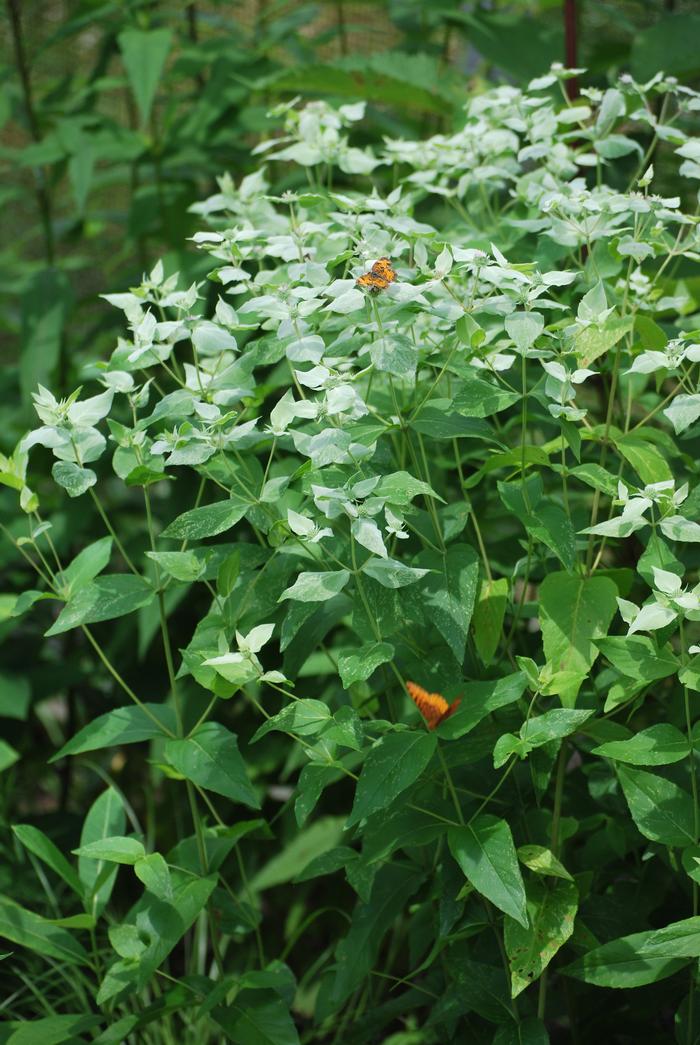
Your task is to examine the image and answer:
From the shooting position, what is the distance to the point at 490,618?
0.90m

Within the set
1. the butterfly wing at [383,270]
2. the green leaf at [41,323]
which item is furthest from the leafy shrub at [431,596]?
the green leaf at [41,323]

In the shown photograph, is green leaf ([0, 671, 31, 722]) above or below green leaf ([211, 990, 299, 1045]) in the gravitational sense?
below

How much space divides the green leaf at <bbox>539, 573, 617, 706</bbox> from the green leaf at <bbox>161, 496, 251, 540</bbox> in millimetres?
239

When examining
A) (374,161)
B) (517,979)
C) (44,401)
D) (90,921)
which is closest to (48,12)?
(374,161)

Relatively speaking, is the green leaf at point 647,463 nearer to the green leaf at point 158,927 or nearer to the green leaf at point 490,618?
the green leaf at point 490,618

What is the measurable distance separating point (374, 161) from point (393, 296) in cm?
40

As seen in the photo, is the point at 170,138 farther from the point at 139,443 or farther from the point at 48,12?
the point at 48,12

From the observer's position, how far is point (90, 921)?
3.21ft

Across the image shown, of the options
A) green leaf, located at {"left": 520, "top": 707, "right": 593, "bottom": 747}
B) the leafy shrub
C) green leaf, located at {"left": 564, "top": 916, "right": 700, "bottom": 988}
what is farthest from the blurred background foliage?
green leaf, located at {"left": 564, "top": 916, "right": 700, "bottom": 988}

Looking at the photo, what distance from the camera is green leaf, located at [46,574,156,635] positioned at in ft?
2.81

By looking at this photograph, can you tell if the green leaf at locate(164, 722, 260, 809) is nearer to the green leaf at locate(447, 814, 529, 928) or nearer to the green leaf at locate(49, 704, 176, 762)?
the green leaf at locate(49, 704, 176, 762)

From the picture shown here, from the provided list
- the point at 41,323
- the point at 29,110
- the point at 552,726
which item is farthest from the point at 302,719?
the point at 29,110

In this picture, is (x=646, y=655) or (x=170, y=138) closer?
(x=646, y=655)

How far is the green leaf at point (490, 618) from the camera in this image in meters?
0.90
